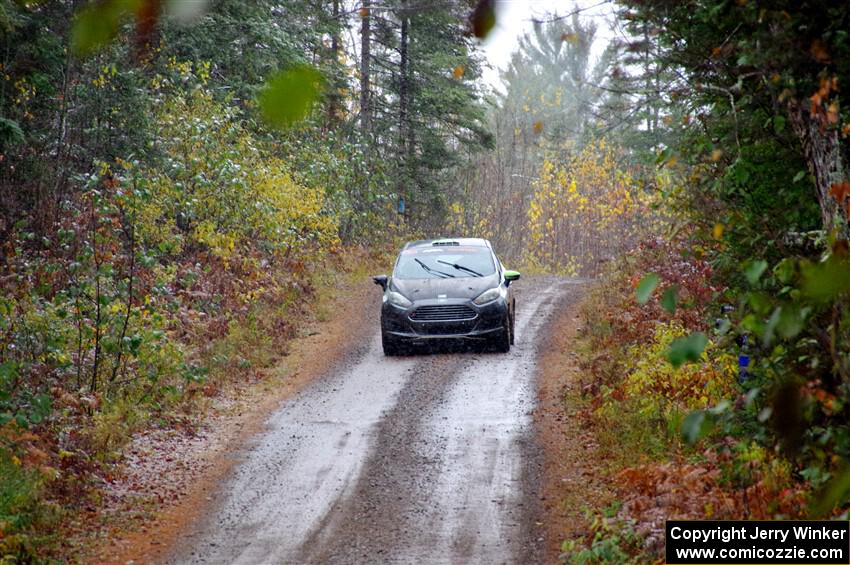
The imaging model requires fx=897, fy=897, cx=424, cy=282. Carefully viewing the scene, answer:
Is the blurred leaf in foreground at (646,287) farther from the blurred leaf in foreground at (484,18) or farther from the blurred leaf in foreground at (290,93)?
the blurred leaf in foreground at (290,93)

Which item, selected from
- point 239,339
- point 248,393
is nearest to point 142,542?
point 248,393

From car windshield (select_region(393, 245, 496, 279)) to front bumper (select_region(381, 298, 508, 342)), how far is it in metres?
0.78

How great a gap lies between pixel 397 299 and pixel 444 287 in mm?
841

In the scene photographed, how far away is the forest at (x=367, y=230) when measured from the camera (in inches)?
189

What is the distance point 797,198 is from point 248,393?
8389mm

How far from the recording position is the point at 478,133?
3148cm

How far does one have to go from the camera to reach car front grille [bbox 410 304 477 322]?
15.2 meters

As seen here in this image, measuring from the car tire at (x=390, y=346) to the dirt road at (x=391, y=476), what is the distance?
87 cm

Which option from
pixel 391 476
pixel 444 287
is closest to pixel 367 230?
pixel 444 287

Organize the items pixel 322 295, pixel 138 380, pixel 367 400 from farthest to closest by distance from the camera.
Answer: pixel 322 295 < pixel 367 400 < pixel 138 380

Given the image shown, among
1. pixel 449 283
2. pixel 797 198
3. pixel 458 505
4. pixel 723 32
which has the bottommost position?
pixel 458 505

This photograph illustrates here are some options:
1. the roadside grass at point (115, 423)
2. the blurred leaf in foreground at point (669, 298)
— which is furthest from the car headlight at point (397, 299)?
Result: the blurred leaf in foreground at point (669, 298)

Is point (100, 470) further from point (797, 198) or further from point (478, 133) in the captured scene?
point (478, 133)

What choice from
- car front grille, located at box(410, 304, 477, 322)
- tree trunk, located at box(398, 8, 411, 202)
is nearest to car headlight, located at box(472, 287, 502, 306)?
car front grille, located at box(410, 304, 477, 322)
